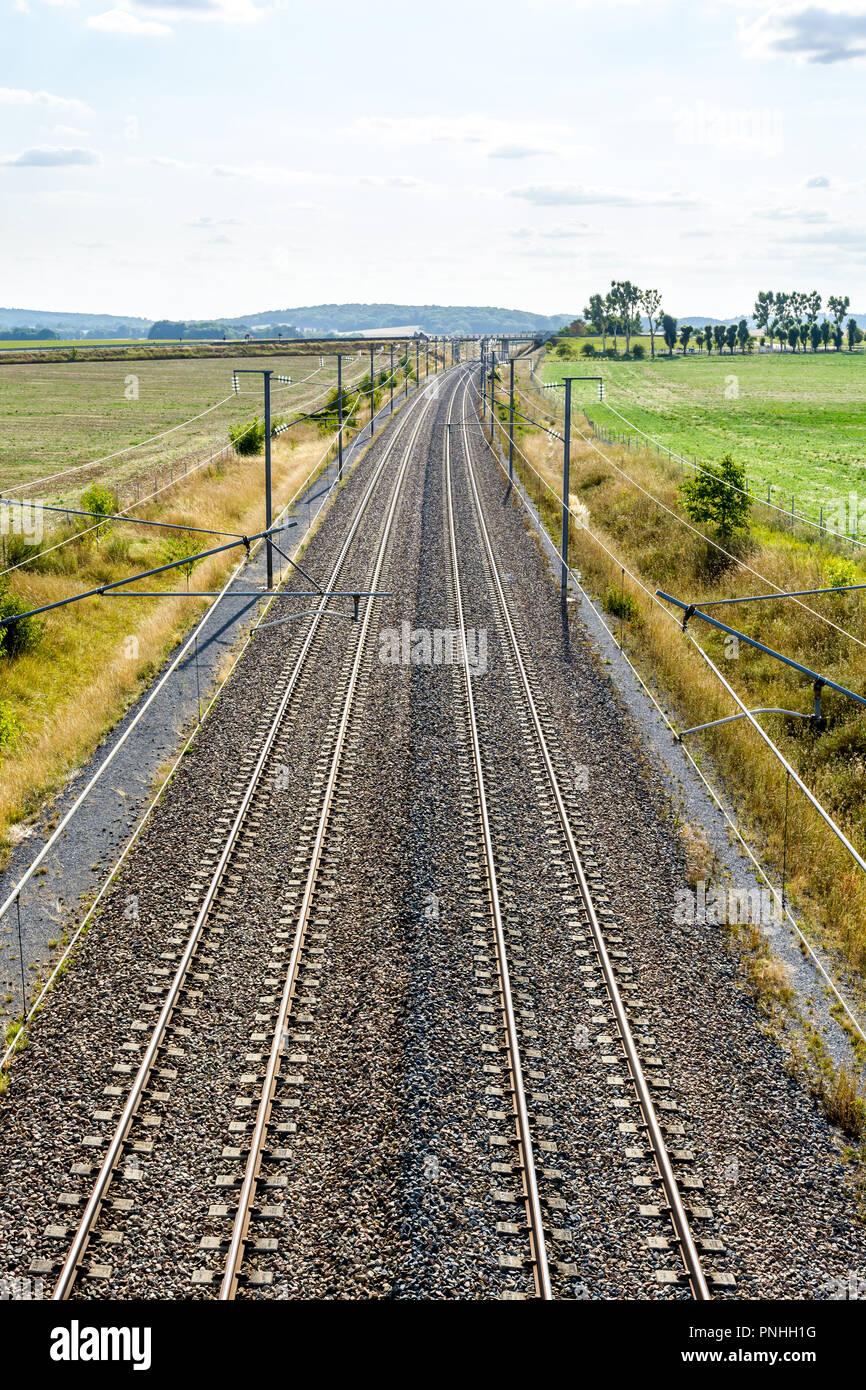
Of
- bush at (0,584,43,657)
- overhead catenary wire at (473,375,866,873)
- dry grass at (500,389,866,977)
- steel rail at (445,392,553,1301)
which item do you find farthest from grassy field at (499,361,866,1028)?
bush at (0,584,43,657)

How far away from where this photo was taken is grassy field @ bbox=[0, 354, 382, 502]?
58.2m

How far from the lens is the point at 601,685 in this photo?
25312 mm

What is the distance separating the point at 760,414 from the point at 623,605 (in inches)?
2453

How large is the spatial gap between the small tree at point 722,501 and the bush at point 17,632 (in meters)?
19.5

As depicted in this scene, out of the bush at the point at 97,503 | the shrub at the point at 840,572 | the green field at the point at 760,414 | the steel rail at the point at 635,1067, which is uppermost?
the green field at the point at 760,414

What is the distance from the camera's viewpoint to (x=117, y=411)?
3723 inches

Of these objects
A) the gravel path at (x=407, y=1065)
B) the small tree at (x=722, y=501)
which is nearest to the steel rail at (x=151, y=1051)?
the gravel path at (x=407, y=1065)

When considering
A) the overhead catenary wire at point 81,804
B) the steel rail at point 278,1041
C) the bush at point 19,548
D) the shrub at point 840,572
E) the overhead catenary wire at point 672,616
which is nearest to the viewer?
the steel rail at point 278,1041

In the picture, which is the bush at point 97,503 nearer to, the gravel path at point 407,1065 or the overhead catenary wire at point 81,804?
the overhead catenary wire at point 81,804

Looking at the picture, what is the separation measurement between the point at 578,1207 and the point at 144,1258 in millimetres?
4011

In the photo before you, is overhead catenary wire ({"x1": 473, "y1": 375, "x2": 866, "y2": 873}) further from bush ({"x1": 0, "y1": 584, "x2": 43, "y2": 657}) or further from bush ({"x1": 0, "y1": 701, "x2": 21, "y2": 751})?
bush ({"x1": 0, "y1": 584, "x2": 43, "y2": 657})

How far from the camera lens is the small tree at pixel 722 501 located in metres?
33.7

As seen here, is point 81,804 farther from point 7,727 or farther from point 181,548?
point 181,548

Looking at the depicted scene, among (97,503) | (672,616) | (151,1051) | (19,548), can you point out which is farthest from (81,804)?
(97,503)
